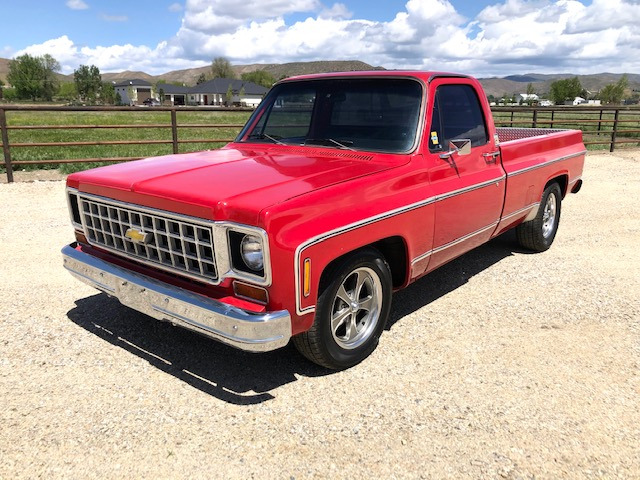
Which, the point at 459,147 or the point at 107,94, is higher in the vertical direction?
the point at 107,94

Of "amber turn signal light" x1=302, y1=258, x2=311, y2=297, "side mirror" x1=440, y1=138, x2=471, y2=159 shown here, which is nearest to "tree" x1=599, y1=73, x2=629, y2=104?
"side mirror" x1=440, y1=138, x2=471, y2=159

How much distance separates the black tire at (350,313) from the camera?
3.12 m

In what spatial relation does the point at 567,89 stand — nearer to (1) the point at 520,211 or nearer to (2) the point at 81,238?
(1) the point at 520,211

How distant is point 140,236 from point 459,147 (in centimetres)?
232

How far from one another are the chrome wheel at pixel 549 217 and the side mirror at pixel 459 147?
2.42m

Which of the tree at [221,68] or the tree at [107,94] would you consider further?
the tree at [221,68]

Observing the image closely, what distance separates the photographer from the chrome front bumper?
275 centimetres

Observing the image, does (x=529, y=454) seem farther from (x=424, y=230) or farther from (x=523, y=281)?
(x=523, y=281)

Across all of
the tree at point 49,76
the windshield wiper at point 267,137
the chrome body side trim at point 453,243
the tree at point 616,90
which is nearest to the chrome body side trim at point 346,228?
the chrome body side trim at point 453,243

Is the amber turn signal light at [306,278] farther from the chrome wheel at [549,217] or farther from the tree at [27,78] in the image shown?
the tree at [27,78]

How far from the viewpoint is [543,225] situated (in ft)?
19.2

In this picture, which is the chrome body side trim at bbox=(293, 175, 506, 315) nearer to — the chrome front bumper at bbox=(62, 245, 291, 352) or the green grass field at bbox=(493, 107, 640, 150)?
the chrome front bumper at bbox=(62, 245, 291, 352)

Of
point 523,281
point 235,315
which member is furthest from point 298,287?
point 523,281

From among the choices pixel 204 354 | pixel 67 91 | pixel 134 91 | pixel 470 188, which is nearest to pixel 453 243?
pixel 470 188
